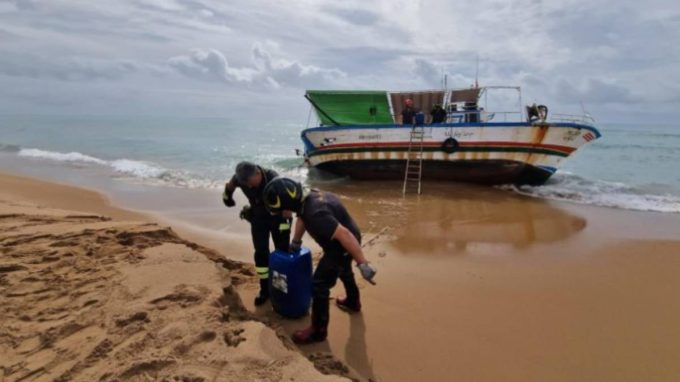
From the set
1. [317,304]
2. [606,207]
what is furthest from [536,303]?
[606,207]

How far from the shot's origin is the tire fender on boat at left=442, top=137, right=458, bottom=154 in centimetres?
1320

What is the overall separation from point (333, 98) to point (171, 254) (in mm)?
12184

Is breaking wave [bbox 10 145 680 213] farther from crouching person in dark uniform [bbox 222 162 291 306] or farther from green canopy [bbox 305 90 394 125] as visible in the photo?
crouching person in dark uniform [bbox 222 162 291 306]

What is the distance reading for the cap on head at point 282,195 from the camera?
343 centimetres

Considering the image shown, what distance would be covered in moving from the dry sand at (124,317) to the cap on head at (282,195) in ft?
2.81

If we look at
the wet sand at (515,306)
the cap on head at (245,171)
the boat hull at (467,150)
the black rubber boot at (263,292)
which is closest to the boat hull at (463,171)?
the boat hull at (467,150)

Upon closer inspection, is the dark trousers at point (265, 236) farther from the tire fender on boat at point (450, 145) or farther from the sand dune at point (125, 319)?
the tire fender on boat at point (450, 145)

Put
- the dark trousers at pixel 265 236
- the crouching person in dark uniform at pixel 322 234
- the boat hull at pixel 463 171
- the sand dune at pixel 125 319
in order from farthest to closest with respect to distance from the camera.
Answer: the boat hull at pixel 463 171, the dark trousers at pixel 265 236, the crouching person in dark uniform at pixel 322 234, the sand dune at pixel 125 319

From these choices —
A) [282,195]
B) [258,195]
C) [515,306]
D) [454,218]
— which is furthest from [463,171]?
[282,195]

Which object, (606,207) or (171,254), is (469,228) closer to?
(606,207)

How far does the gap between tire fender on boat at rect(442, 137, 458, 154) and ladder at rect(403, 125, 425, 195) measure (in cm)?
70

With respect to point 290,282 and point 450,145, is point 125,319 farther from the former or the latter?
point 450,145

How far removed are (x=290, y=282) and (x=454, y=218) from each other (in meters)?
6.00

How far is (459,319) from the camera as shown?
13.7 feet
